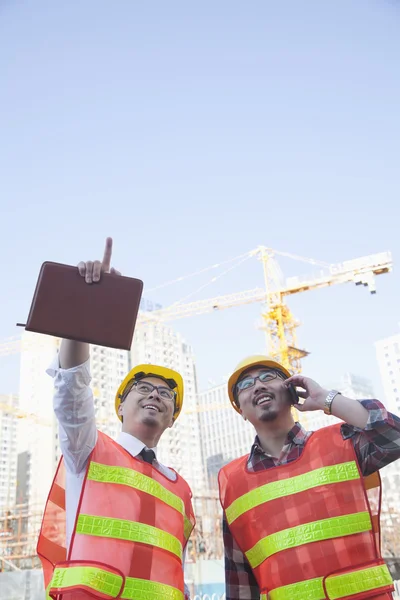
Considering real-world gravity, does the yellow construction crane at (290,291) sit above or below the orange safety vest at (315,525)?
above

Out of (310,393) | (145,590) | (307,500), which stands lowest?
(145,590)

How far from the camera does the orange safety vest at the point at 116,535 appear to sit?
2326 mm

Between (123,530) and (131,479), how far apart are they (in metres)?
0.26

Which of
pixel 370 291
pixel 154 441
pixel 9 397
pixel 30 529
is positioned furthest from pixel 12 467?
pixel 154 441

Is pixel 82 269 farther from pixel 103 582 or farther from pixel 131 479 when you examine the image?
pixel 103 582

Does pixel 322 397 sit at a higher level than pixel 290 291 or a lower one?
lower

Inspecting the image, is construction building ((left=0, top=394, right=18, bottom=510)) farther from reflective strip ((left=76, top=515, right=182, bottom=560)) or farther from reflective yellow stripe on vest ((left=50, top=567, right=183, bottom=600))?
reflective yellow stripe on vest ((left=50, top=567, right=183, bottom=600))

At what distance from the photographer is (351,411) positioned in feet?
8.63

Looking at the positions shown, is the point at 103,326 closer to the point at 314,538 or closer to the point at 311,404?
the point at 311,404

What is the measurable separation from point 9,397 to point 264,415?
61244mm

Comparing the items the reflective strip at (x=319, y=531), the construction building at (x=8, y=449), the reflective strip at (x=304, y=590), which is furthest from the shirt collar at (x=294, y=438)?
the construction building at (x=8, y=449)

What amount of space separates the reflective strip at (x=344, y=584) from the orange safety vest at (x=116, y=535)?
59 cm

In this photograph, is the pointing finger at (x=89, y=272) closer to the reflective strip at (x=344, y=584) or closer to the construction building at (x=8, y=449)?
the reflective strip at (x=344, y=584)

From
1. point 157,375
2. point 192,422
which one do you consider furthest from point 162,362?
point 157,375
